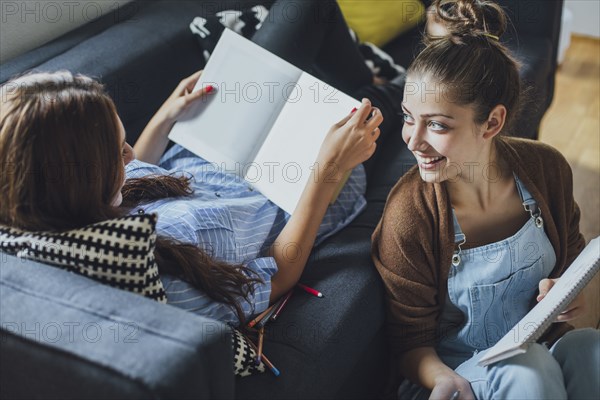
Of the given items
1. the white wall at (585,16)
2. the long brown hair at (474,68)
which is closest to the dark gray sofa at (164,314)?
the long brown hair at (474,68)

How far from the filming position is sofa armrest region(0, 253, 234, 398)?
0.89 meters

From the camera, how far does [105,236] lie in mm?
1036

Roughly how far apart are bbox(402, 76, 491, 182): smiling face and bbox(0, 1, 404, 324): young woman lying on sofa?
179mm

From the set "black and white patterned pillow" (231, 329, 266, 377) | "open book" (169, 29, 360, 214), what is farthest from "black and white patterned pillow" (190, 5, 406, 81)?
"black and white patterned pillow" (231, 329, 266, 377)

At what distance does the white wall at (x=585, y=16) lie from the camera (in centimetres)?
306

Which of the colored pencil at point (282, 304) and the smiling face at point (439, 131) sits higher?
the smiling face at point (439, 131)

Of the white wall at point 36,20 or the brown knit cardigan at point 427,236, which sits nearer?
the brown knit cardigan at point 427,236

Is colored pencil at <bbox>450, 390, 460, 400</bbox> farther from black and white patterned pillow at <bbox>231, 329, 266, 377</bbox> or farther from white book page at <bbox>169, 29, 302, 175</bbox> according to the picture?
white book page at <bbox>169, 29, 302, 175</bbox>

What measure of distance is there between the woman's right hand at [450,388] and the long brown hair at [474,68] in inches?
19.2

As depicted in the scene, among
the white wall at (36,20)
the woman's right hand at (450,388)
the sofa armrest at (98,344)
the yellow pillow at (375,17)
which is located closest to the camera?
the sofa armrest at (98,344)

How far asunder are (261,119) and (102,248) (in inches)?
28.3

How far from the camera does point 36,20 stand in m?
1.92

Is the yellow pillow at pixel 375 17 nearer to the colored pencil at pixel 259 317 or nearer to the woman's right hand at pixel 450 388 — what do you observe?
the colored pencil at pixel 259 317

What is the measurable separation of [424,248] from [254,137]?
1.67 ft
